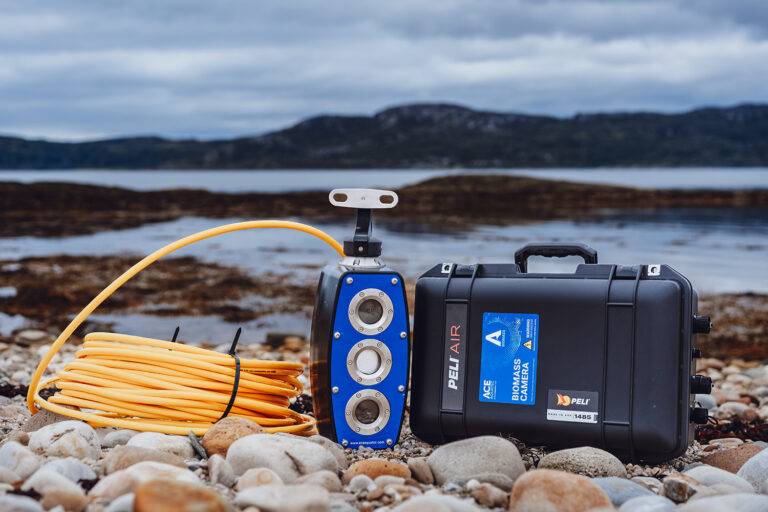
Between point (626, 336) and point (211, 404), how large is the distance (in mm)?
2111

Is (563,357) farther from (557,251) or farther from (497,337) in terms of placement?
(557,251)

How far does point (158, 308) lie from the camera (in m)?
12.4

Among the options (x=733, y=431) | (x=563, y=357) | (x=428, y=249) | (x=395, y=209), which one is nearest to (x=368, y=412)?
(x=563, y=357)

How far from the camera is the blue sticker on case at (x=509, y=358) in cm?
385

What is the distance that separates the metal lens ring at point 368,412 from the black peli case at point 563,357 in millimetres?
198

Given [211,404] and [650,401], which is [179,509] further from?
[650,401]

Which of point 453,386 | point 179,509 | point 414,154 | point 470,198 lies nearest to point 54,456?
point 179,509

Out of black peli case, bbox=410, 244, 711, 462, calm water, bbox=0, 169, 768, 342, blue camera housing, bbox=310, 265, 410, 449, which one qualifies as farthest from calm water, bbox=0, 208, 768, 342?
black peli case, bbox=410, 244, 711, 462

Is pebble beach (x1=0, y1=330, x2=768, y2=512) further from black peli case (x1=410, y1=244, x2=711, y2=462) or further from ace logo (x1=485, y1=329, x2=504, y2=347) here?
ace logo (x1=485, y1=329, x2=504, y2=347)

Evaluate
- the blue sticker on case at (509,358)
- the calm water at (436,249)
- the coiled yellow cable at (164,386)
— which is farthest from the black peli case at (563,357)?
the calm water at (436,249)

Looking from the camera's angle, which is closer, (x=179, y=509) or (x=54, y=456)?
(x=179, y=509)

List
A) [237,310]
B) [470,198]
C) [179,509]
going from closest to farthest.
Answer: [179,509] < [237,310] < [470,198]

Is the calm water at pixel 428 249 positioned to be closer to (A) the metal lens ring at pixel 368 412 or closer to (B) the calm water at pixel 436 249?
→ (B) the calm water at pixel 436 249

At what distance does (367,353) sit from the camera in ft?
12.9
